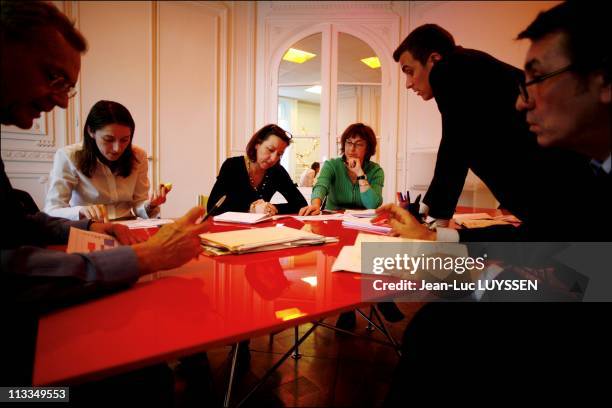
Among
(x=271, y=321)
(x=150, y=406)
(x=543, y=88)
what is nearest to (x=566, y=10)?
(x=543, y=88)

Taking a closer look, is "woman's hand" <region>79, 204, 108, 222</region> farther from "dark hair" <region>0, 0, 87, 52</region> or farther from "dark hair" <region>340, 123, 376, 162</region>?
"dark hair" <region>340, 123, 376, 162</region>

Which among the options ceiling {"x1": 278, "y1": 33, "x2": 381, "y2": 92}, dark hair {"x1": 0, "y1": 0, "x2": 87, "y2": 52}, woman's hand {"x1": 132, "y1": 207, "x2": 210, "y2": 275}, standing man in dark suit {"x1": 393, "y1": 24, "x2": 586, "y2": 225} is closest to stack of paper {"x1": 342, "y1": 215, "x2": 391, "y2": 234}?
standing man in dark suit {"x1": 393, "y1": 24, "x2": 586, "y2": 225}

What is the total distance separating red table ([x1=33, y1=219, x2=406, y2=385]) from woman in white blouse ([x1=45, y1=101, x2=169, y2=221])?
1102 mm

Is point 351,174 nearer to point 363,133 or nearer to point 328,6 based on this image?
point 363,133

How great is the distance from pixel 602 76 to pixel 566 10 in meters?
0.17

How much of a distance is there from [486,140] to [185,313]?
1.31 meters

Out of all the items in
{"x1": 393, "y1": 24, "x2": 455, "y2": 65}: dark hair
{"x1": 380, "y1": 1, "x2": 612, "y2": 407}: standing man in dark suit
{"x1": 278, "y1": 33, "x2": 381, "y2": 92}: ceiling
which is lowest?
{"x1": 380, "y1": 1, "x2": 612, "y2": 407}: standing man in dark suit

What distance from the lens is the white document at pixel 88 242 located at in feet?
3.23

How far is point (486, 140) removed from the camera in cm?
145

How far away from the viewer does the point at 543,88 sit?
0.83m

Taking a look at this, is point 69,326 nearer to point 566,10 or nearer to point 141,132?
point 566,10

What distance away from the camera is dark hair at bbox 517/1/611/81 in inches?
27.4

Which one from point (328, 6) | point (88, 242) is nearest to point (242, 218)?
point (88, 242)

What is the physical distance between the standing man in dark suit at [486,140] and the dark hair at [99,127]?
60.3 inches
